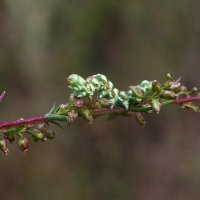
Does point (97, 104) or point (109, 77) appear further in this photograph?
point (109, 77)

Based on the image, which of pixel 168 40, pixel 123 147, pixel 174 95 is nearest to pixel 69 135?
pixel 123 147

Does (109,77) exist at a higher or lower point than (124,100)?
higher

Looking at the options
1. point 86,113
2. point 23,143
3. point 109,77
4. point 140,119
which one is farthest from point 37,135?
point 109,77

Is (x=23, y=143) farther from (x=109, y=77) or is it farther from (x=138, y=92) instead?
(x=109, y=77)

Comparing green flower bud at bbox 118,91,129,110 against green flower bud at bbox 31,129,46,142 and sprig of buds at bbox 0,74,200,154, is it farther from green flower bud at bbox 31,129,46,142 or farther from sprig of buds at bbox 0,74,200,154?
green flower bud at bbox 31,129,46,142

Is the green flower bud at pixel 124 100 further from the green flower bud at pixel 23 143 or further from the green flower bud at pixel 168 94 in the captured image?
the green flower bud at pixel 23 143

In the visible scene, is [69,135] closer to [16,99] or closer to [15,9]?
[16,99]
